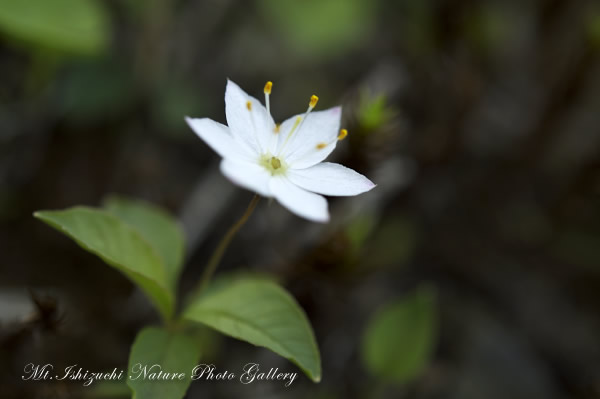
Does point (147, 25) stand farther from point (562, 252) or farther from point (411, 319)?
point (562, 252)

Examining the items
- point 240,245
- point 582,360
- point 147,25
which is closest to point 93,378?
point 240,245

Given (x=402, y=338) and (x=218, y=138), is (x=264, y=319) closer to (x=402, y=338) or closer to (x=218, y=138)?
(x=218, y=138)

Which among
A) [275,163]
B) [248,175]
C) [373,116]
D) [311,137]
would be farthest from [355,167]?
[248,175]

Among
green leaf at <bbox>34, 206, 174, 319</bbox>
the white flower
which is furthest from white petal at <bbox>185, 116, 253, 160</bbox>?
green leaf at <bbox>34, 206, 174, 319</bbox>

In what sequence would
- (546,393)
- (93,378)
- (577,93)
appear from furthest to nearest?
(577,93) < (546,393) < (93,378)

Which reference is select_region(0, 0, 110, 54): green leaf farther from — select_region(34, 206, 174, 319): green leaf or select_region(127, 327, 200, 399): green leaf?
select_region(127, 327, 200, 399): green leaf

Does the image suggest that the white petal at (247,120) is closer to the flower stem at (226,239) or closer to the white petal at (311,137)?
the white petal at (311,137)

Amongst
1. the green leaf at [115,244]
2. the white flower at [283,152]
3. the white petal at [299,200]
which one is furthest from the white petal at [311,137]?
the green leaf at [115,244]
